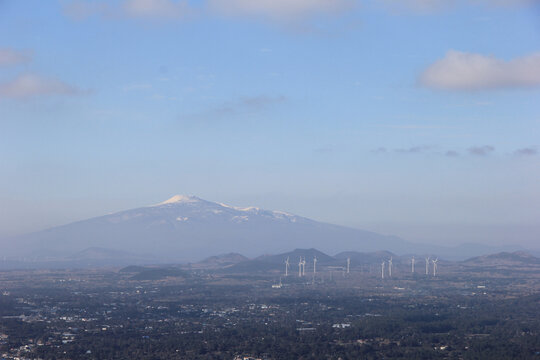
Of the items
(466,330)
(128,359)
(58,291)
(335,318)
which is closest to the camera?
(128,359)

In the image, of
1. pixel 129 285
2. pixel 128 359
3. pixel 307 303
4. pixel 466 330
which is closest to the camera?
pixel 128 359

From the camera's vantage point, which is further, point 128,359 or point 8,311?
point 8,311

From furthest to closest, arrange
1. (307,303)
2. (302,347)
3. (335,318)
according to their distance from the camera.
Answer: (307,303) → (335,318) → (302,347)

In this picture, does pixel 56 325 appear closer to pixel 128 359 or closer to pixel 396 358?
pixel 128 359

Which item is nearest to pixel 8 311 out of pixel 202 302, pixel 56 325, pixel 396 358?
pixel 56 325

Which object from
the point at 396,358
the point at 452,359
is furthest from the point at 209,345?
the point at 452,359

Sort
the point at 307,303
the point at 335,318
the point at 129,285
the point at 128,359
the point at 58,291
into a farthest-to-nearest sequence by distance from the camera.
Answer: the point at 129,285 < the point at 58,291 < the point at 307,303 < the point at 335,318 < the point at 128,359

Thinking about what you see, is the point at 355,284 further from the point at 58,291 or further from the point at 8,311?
the point at 8,311

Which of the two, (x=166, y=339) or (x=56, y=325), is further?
(x=56, y=325)
